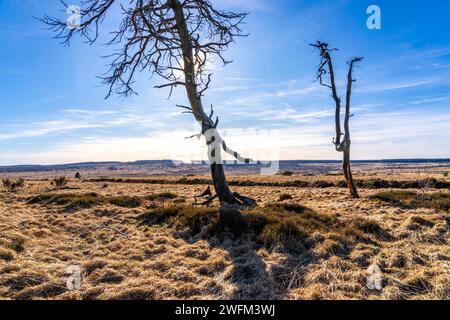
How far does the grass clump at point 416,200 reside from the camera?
9.39 m

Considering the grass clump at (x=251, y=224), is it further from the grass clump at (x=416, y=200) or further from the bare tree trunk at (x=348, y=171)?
the bare tree trunk at (x=348, y=171)

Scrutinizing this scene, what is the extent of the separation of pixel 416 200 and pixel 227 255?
8.54 m

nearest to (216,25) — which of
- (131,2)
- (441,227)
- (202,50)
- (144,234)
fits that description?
(202,50)

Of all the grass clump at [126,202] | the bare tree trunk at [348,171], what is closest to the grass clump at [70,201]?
the grass clump at [126,202]

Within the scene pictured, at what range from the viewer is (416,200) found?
1090 cm

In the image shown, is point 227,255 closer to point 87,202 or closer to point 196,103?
point 196,103

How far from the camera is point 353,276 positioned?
472cm

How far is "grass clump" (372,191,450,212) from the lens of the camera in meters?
9.39

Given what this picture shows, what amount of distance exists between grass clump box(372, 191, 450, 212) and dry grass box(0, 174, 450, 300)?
0.20 m

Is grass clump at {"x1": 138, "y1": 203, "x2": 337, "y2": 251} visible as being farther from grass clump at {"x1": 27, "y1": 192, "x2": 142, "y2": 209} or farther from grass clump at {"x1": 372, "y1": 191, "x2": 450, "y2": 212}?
grass clump at {"x1": 372, "y1": 191, "x2": 450, "y2": 212}

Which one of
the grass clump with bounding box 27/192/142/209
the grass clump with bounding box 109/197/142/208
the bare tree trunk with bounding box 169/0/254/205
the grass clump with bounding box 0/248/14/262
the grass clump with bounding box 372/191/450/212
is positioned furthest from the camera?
the grass clump with bounding box 109/197/142/208

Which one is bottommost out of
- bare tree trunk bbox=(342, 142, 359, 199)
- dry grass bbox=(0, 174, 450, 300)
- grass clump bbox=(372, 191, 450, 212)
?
dry grass bbox=(0, 174, 450, 300)

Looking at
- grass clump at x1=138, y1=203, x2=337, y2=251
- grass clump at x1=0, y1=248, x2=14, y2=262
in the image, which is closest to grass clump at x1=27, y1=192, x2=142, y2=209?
grass clump at x1=138, y1=203, x2=337, y2=251

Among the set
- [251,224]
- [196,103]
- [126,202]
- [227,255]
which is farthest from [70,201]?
[227,255]
